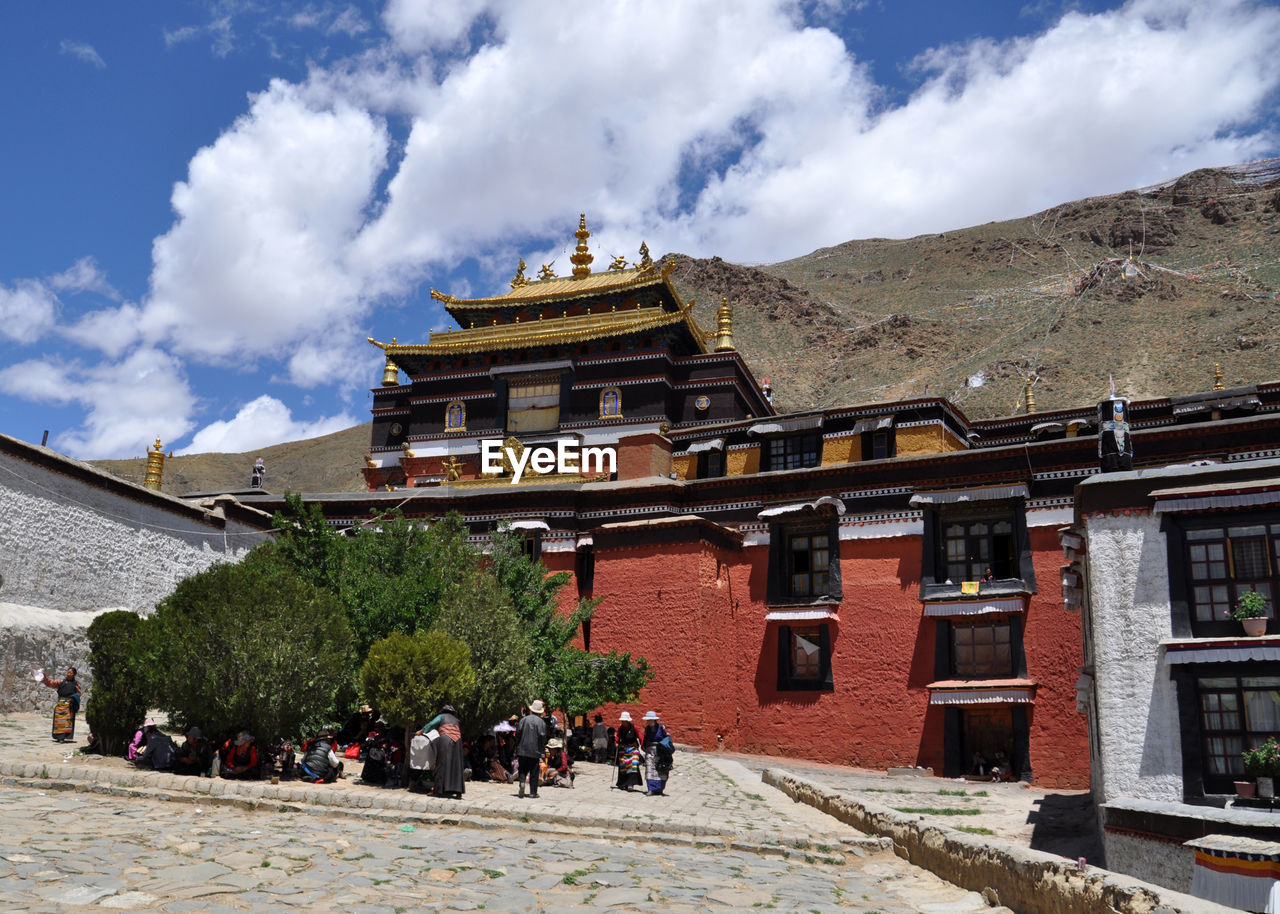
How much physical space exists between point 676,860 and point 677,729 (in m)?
12.0

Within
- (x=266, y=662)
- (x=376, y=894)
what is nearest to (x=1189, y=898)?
(x=376, y=894)

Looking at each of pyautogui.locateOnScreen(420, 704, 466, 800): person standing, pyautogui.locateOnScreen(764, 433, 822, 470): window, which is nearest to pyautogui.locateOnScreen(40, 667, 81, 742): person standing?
pyautogui.locateOnScreen(420, 704, 466, 800): person standing

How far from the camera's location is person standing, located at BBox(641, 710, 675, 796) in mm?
15367

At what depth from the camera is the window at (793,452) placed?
27.3m

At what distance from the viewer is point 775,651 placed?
2375 cm

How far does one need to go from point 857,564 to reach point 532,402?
17.9 meters

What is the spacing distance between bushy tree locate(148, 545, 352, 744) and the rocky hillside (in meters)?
61.6

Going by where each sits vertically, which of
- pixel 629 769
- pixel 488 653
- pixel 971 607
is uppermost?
pixel 971 607

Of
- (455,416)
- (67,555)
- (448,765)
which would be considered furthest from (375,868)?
(455,416)

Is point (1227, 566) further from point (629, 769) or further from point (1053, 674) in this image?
point (629, 769)

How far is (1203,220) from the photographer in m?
102

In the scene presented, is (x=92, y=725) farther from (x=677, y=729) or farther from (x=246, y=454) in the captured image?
(x=246, y=454)

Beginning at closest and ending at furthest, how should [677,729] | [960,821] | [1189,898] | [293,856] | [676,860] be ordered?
1. [1189,898]
2. [293,856]
3. [676,860]
4. [960,821]
5. [677,729]

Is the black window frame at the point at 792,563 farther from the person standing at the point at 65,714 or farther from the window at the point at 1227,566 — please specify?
the person standing at the point at 65,714
